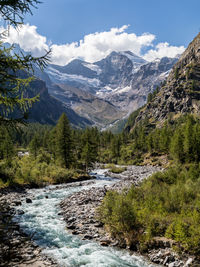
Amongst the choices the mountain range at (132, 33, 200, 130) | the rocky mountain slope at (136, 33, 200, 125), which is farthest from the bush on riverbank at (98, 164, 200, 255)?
the rocky mountain slope at (136, 33, 200, 125)

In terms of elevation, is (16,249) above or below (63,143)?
below

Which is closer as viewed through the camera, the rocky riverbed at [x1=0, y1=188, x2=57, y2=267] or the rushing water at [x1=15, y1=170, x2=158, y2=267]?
the rocky riverbed at [x1=0, y1=188, x2=57, y2=267]

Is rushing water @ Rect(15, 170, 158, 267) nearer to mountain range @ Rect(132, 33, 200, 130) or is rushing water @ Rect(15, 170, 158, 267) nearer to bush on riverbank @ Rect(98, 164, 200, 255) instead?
bush on riverbank @ Rect(98, 164, 200, 255)

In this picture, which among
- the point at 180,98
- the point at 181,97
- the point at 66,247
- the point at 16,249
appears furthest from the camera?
the point at 180,98

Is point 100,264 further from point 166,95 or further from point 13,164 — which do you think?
point 166,95

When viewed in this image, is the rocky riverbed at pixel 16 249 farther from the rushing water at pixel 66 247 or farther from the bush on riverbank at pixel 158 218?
the bush on riverbank at pixel 158 218

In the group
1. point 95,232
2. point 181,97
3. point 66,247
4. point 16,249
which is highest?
point 181,97

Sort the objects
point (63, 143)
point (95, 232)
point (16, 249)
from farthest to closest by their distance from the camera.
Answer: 1. point (63, 143)
2. point (95, 232)
3. point (16, 249)

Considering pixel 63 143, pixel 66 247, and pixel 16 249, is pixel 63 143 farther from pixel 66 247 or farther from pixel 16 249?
pixel 16 249

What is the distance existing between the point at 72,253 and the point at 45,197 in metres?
13.9

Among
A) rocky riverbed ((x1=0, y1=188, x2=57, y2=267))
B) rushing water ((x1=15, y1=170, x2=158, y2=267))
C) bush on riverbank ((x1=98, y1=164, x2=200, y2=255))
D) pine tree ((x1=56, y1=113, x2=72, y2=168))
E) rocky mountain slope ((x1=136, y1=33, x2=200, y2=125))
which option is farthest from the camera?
rocky mountain slope ((x1=136, y1=33, x2=200, y2=125))

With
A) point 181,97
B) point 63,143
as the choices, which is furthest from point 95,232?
point 181,97

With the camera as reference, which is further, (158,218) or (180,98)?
(180,98)

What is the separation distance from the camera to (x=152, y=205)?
45.8ft
